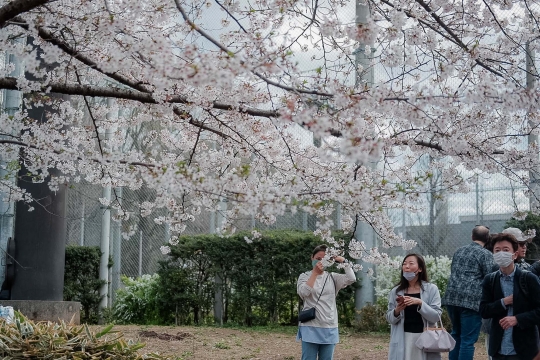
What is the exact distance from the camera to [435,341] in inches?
210

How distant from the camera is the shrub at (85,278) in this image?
12.7 meters

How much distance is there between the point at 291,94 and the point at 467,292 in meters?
3.57

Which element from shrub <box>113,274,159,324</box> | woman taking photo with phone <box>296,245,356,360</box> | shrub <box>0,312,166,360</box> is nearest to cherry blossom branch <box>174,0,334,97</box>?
shrub <box>0,312,166,360</box>

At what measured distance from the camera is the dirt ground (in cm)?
841

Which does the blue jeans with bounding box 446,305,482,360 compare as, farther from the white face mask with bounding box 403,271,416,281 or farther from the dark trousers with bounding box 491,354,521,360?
the dark trousers with bounding box 491,354,521,360

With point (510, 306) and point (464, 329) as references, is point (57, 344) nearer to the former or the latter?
point (510, 306)

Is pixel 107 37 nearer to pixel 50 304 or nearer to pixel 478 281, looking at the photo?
pixel 478 281

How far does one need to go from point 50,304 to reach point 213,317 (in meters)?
4.42

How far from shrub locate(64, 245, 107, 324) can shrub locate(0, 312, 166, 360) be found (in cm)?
853

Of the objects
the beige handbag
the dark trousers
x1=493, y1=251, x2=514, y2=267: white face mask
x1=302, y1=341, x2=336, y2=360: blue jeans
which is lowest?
x1=302, y1=341, x2=336, y2=360: blue jeans

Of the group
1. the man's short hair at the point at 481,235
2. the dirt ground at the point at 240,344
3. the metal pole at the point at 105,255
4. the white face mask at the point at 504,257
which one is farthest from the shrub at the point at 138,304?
the white face mask at the point at 504,257

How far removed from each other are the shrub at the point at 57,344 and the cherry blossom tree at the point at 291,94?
1.01 metres

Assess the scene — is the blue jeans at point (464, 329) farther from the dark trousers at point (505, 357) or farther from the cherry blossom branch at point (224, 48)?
the cherry blossom branch at point (224, 48)

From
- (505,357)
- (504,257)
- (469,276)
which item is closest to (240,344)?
(469,276)
